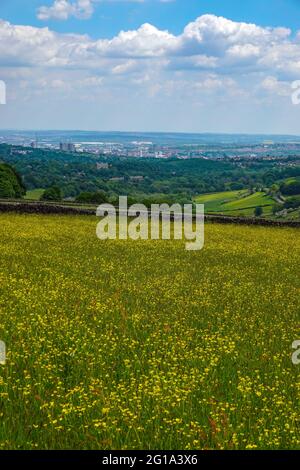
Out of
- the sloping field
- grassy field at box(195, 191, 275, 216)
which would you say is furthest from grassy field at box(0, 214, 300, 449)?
the sloping field

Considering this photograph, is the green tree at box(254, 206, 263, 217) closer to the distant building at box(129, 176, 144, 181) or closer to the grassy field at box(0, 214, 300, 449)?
the distant building at box(129, 176, 144, 181)

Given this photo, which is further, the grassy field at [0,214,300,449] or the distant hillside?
the distant hillside

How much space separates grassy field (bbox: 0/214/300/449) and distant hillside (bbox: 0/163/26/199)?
51343mm

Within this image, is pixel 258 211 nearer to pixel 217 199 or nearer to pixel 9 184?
pixel 217 199

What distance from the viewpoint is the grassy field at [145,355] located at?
7.59 meters

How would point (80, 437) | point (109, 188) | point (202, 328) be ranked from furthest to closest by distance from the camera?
point (109, 188) < point (202, 328) < point (80, 437)

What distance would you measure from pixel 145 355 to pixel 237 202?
123 meters

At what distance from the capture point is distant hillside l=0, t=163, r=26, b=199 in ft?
235

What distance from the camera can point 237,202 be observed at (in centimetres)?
13125

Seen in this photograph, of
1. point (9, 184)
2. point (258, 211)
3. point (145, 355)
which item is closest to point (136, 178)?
point (258, 211)
